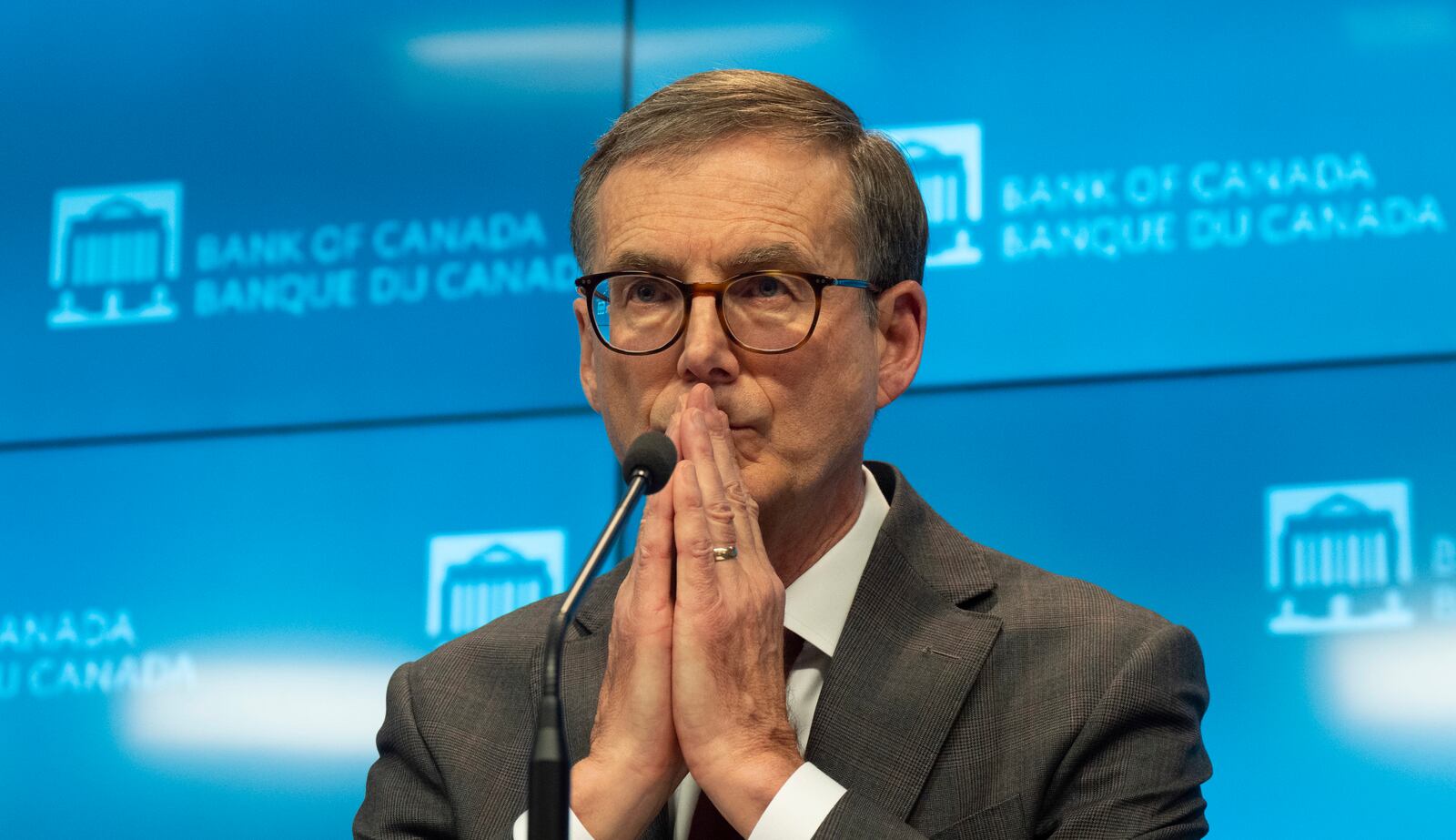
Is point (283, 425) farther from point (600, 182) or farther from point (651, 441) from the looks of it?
point (651, 441)

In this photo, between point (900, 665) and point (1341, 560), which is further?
point (1341, 560)

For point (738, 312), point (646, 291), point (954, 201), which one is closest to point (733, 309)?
point (738, 312)

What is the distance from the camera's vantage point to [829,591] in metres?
2.23

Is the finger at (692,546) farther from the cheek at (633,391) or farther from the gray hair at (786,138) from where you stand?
the gray hair at (786,138)

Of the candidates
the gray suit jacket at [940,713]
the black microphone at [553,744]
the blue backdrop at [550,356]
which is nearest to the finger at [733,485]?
the gray suit jacket at [940,713]

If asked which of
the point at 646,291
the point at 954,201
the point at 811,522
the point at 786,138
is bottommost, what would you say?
the point at 811,522

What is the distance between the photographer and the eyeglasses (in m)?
2.12

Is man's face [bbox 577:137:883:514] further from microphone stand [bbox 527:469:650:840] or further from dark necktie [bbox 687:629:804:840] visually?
microphone stand [bbox 527:469:650:840]

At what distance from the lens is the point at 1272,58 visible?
3.29 meters

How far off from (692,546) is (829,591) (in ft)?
1.27

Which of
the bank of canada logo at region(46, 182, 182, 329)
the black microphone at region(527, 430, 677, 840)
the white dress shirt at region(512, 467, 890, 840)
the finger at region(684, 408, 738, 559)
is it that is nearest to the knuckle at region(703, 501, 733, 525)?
the finger at region(684, 408, 738, 559)

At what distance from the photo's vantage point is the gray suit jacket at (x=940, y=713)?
199cm

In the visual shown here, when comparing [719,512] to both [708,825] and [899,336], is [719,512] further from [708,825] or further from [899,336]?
[899,336]

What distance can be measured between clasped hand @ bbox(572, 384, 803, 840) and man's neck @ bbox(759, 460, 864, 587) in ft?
0.76
